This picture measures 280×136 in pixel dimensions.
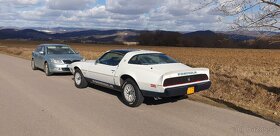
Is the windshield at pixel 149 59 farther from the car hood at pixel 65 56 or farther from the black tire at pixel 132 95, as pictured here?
the car hood at pixel 65 56

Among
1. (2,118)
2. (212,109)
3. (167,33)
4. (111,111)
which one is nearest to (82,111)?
(111,111)

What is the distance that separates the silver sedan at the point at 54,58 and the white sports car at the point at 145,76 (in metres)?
4.72

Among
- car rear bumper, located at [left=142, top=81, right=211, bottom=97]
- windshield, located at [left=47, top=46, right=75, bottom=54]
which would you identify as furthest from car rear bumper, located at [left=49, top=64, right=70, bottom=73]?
car rear bumper, located at [left=142, top=81, right=211, bottom=97]

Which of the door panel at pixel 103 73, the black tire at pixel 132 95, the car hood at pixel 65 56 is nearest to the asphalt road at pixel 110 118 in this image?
the black tire at pixel 132 95

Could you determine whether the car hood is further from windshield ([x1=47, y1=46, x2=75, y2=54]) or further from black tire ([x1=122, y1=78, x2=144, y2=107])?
black tire ([x1=122, y1=78, x2=144, y2=107])

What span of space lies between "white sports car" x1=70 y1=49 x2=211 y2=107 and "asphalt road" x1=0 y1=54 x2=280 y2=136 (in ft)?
1.29

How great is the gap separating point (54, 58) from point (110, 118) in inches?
322

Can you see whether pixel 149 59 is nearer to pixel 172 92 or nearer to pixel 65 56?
pixel 172 92

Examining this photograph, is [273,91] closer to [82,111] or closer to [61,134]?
[82,111]

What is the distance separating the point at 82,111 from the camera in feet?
23.3

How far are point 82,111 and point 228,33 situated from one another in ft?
13.7

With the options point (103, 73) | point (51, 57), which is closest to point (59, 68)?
point (51, 57)

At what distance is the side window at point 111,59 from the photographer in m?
8.62

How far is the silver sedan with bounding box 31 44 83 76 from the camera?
536 inches
